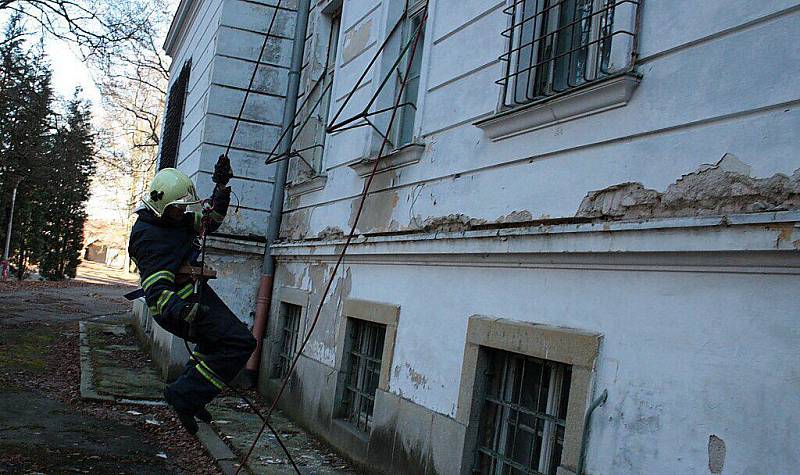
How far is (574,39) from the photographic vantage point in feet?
16.9

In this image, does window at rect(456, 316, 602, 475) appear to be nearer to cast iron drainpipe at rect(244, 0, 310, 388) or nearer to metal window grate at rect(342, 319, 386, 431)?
metal window grate at rect(342, 319, 386, 431)

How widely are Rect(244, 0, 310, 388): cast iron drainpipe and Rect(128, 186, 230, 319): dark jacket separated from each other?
16.1 ft

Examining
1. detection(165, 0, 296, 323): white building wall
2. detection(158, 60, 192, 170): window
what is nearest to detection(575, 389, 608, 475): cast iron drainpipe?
detection(165, 0, 296, 323): white building wall

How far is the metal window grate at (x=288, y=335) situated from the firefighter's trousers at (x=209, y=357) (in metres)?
4.01

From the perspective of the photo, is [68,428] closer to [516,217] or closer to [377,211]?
[377,211]

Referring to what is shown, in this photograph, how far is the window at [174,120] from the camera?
15.0 metres

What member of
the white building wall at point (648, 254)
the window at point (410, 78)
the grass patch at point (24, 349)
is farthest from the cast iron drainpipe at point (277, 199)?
Answer: the white building wall at point (648, 254)

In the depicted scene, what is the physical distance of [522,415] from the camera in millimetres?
5098

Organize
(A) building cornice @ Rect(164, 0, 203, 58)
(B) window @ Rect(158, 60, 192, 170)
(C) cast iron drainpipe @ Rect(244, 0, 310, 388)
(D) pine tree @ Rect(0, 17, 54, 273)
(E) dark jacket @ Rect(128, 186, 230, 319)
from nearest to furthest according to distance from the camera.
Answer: (E) dark jacket @ Rect(128, 186, 230, 319), (C) cast iron drainpipe @ Rect(244, 0, 310, 388), (A) building cornice @ Rect(164, 0, 203, 58), (B) window @ Rect(158, 60, 192, 170), (D) pine tree @ Rect(0, 17, 54, 273)

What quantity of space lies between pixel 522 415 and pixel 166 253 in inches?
106

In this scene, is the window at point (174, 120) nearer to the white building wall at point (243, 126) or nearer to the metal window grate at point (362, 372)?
the white building wall at point (243, 126)

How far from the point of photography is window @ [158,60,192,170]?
15.0 metres

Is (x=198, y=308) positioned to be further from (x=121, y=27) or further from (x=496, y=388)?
(x=121, y=27)

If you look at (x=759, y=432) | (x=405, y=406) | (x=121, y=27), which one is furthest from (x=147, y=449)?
(x=121, y=27)
